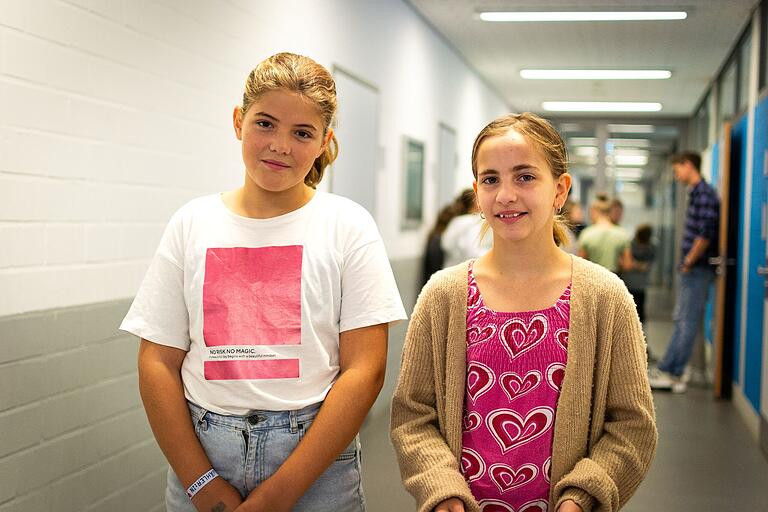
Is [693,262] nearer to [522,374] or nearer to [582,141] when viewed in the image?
[522,374]

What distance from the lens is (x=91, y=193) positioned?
8.50 ft

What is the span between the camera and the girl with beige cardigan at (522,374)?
1.59 m

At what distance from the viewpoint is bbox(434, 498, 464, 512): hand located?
153 centimetres

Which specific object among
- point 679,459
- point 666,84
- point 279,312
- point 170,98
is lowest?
point 679,459

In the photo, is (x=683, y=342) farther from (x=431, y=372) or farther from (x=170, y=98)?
(x=431, y=372)

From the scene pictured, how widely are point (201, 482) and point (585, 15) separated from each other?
5725 mm

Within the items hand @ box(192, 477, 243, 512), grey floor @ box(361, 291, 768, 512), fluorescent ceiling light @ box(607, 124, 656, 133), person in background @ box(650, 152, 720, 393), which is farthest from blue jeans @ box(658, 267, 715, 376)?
fluorescent ceiling light @ box(607, 124, 656, 133)

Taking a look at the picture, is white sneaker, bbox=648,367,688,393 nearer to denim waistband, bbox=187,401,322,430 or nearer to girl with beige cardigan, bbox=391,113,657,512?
girl with beige cardigan, bbox=391,113,657,512

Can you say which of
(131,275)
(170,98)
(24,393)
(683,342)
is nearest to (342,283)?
(24,393)

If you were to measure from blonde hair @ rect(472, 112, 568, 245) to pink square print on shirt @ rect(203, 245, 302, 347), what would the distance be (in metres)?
0.43

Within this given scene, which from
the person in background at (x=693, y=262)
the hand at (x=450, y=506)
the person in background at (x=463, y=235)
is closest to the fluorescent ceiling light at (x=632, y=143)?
the person in background at (x=693, y=262)

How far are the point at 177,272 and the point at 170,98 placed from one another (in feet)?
5.04

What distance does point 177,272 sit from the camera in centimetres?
168

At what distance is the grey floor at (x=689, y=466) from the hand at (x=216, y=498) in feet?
7.27
